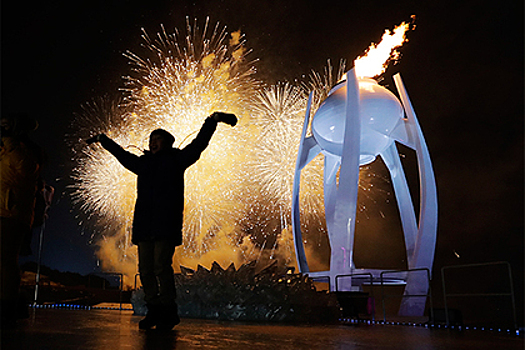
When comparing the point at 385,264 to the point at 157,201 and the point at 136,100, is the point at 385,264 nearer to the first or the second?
the point at 136,100

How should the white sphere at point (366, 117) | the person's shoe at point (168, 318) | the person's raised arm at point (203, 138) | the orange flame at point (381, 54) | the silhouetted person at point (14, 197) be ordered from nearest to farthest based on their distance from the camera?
the silhouetted person at point (14, 197), the person's shoe at point (168, 318), the person's raised arm at point (203, 138), the white sphere at point (366, 117), the orange flame at point (381, 54)

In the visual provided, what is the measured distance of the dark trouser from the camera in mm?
3463

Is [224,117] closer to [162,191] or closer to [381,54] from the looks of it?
[162,191]

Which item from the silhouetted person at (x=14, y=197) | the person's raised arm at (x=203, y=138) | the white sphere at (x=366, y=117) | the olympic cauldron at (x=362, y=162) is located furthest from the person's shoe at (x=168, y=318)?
the white sphere at (x=366, y=117)

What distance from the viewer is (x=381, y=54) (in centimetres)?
1471

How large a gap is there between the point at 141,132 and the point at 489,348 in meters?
13.3

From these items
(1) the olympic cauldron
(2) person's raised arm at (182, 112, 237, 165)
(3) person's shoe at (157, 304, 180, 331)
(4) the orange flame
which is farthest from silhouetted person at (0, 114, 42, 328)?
(4) the orange flame

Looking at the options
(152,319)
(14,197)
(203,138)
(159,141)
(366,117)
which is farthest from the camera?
(366,117)

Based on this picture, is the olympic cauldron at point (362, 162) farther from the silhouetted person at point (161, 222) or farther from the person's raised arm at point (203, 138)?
the person's raised arm at point (203, 138)

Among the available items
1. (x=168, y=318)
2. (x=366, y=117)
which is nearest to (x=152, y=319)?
(x=168, y=318)

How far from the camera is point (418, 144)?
12.8 m

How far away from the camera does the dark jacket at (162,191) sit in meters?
3.46

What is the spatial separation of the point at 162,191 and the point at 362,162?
11956mm

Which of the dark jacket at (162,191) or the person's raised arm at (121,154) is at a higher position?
the person's raised arm at (121,154)
